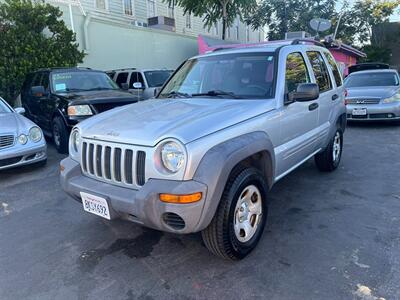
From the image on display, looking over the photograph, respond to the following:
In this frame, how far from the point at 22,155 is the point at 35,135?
47cm

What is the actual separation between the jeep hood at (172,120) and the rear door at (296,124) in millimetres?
419

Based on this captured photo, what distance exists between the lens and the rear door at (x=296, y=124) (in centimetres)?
368

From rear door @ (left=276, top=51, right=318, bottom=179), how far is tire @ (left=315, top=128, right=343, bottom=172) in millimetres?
786

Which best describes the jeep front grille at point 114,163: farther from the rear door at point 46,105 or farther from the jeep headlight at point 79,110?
the rear door at point 46,105

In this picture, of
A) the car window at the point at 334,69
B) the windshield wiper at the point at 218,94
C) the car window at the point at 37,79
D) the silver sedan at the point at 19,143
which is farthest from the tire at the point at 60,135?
the car window at the point at 334,69

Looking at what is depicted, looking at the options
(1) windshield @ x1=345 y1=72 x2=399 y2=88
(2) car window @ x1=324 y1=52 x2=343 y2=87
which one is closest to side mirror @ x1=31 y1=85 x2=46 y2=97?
(2) car window @ x1=324 y1=52 x2=343 y2=87

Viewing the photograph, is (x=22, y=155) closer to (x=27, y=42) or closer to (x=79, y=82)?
(x=79, y=82)

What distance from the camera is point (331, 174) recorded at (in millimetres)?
5367

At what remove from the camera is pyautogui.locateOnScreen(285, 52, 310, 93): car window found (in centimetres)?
383

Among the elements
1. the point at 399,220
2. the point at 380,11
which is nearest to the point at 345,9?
the point at 380,11

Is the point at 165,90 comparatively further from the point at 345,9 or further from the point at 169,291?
the point at 345,9

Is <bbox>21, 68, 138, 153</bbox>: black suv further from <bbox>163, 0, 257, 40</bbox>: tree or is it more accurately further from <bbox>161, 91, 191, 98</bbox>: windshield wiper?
<bbox>163, 0, 257, 40</bbox>: tree

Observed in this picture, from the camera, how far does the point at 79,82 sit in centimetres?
785

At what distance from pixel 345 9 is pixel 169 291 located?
3552 centimetres
